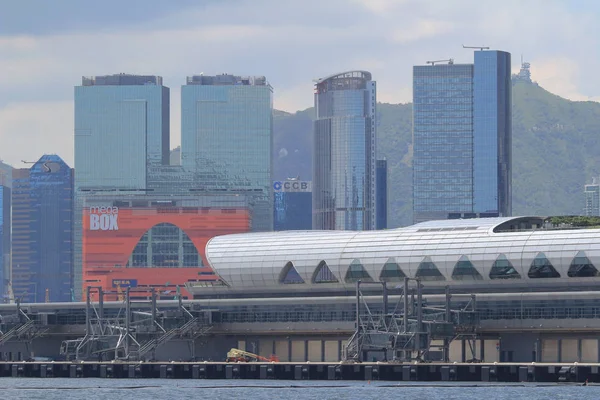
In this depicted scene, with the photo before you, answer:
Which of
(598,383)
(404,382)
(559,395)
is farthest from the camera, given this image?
(404,382)

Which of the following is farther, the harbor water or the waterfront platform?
the waterfront platform

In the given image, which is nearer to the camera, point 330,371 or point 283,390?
point 283,390

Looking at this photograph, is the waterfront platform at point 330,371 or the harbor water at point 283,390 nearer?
the harbor water at point 283,390

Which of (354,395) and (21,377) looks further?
(21,377)

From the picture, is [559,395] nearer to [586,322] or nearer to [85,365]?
[586,322]

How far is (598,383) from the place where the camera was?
16462 centimetres

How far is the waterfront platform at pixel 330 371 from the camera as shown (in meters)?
170

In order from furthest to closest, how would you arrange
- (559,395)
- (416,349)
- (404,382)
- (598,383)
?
1. (416,349)
2. (404,382)
3. (598,383)
4. (559,395)

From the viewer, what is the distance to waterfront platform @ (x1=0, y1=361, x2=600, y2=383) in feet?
557

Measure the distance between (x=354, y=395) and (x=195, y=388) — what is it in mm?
21556

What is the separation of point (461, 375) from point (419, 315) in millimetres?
22631

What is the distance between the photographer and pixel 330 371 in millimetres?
181875

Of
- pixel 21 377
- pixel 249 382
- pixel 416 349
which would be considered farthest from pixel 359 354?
pixel 21 377

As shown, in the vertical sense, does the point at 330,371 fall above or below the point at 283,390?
above
